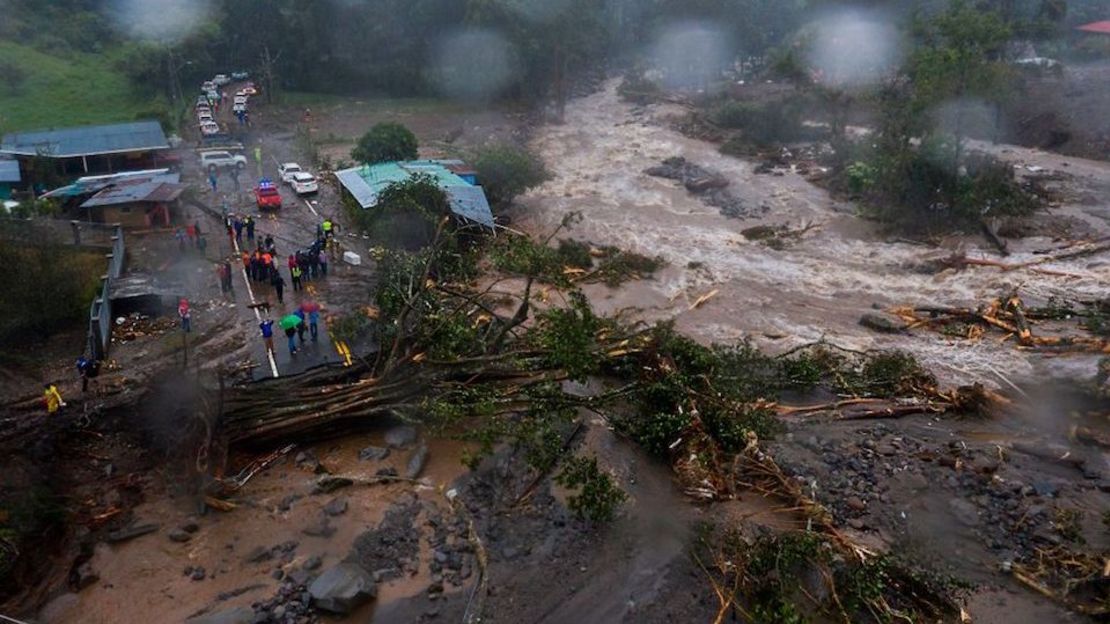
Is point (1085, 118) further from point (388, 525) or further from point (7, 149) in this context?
point (7, 149)

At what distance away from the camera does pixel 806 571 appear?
8938mm

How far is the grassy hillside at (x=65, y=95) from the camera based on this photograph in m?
36.3

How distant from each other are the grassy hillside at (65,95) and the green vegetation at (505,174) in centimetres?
1927

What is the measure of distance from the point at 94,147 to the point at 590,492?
26787 mm

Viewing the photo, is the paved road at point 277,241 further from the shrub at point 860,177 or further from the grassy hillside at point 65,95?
the shrub at point 860,177

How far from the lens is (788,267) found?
21.2 meters

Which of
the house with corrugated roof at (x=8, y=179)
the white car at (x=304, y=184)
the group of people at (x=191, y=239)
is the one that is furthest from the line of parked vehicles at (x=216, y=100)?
the group of people at (x=191, y=239)

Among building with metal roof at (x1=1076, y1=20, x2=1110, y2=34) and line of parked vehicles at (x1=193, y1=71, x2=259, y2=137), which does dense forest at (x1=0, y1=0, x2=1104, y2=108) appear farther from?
line of parked vehicles at (x1=193, y1=71, x2=259, y2=137)

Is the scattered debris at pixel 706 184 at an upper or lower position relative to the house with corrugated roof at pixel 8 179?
lower

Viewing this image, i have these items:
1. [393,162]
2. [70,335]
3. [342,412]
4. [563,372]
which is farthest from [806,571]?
[393,162]

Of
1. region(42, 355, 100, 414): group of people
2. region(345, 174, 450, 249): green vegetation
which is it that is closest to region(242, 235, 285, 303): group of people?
region(345, 174, 450, 249): green vegetation

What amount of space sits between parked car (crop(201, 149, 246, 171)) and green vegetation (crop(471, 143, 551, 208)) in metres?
9.83

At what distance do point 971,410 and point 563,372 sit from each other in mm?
6614

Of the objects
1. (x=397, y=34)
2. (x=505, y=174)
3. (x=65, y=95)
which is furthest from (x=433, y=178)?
(x=397, y=34)
